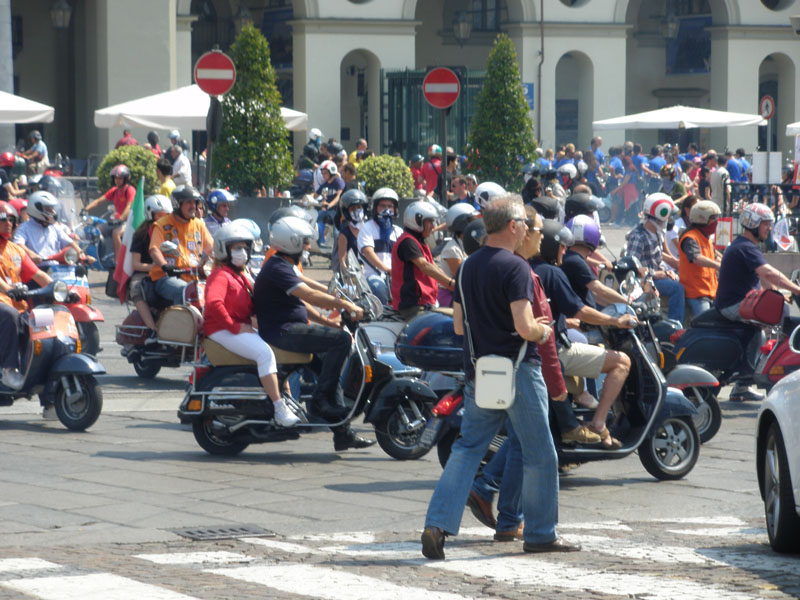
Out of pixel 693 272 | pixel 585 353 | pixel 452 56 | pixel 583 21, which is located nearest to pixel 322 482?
pixel 585 353

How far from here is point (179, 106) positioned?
23250 mm

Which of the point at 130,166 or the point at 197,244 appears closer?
the point at 197,244

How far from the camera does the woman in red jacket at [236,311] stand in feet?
31.2

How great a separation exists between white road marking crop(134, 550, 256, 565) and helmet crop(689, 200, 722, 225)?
6.99 m

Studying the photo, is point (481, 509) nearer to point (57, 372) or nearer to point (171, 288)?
point (57, 372)

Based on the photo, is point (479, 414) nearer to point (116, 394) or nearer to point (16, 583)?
point (16, 583)

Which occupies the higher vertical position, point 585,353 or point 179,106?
point 179,106

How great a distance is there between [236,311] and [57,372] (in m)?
1.58

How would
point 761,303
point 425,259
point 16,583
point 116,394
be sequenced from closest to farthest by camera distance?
point 16,583, point 425,259, point 761,303, point 116,394

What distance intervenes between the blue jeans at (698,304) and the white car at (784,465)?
576 centimetres

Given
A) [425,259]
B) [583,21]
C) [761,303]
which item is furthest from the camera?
[583,21]

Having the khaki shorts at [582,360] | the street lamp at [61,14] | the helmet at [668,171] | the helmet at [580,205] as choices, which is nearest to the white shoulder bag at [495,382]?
the khaki shorts at [582,360]

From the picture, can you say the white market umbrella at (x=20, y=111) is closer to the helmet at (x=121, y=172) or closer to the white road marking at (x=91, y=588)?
the helmet at (x=121, y=172)

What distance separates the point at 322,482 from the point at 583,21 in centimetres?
3083
